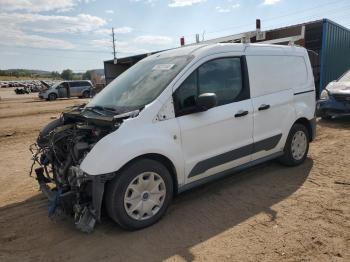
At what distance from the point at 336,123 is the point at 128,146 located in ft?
25.9

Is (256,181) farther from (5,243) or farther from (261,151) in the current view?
(5,243)

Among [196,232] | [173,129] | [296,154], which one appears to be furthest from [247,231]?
[296,154]

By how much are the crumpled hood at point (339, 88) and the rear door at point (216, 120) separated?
18.7ft

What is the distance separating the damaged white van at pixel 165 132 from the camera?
139 inches

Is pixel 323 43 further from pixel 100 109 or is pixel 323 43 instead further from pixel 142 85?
pixel 100 109

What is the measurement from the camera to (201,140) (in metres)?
4.11

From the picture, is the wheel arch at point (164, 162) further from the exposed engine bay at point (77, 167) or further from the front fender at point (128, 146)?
the exposed engine bay at point (77, 167)

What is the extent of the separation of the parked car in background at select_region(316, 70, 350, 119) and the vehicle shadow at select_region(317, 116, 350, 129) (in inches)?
7.0

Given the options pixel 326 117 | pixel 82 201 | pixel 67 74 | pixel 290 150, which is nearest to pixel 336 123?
pixel 326 117

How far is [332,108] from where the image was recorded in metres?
9.30

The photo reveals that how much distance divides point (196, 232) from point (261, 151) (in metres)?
1.88

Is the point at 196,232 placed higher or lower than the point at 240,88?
lower

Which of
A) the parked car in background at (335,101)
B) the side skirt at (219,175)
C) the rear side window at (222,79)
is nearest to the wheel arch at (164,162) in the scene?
the side skirt at (219,175)

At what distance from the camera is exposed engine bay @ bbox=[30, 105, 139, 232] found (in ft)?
11.6
